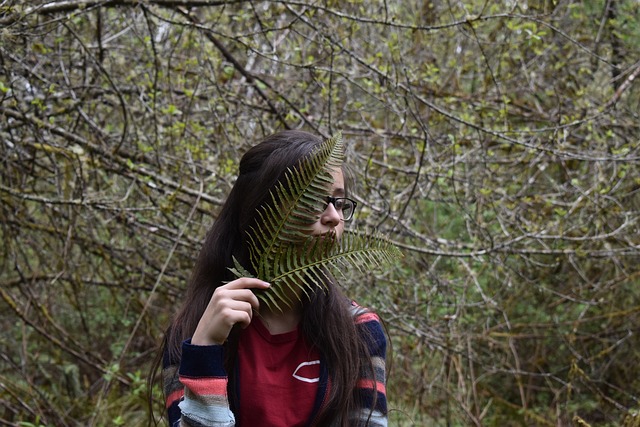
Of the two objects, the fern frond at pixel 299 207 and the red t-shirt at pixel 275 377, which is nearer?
the fern frond at pixel 299 207

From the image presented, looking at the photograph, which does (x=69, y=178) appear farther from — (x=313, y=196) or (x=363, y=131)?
(x=313, y=196)

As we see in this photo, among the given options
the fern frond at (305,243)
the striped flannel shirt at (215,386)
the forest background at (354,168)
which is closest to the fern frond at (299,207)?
the fern frond at (305,243)

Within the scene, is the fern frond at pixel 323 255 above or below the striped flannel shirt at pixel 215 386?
above

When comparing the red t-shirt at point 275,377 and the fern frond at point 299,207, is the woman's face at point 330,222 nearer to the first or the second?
the fern frond at point 299,207

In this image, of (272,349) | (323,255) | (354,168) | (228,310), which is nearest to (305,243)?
(323,255)

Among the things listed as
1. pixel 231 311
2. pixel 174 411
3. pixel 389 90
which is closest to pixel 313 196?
pixel 231 311

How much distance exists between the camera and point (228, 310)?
151 centimetres

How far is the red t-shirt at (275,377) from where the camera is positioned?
170 centimetres

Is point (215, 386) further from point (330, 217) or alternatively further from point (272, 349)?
point (330, 217)

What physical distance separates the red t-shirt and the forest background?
5.38ft


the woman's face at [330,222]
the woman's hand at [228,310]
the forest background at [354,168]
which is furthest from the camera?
the forest background at [354,168]

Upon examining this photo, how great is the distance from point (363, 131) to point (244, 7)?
109 cm

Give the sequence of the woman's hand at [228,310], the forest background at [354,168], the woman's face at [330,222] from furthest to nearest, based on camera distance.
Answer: the forest background at [354,168], the woman's face at [330,222], the woman's hand at [228,310]

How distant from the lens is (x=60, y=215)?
3.98m
